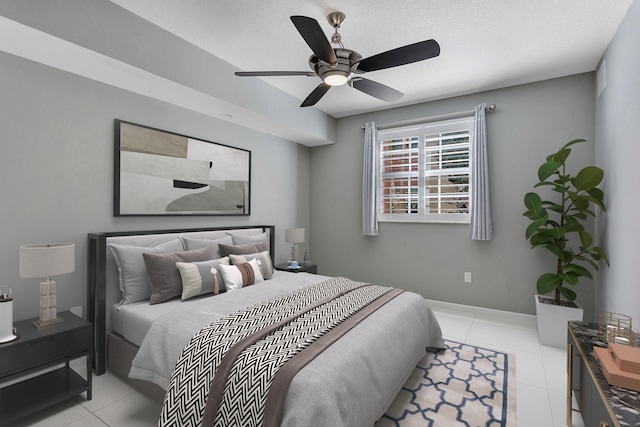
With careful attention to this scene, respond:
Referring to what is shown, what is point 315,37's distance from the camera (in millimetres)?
1770

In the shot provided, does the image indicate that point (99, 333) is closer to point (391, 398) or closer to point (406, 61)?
point (391, 398)

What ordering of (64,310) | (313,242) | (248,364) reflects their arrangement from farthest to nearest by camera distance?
1. (313,242)
2. (64,310)
3. (248,364)

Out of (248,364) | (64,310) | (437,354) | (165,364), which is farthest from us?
(437,354)

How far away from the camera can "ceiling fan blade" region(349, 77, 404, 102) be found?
2.44 m

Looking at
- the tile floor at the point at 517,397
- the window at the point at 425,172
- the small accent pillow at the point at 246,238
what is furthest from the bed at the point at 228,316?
the window at the point at 425,172

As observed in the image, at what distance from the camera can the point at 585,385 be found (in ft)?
5.34

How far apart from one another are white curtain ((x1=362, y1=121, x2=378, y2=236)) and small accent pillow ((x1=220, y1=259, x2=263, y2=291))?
193 centimetres

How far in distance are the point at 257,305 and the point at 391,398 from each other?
1053 millimetres

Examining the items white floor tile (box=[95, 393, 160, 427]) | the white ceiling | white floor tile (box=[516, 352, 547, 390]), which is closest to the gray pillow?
white floor tile (box=[95, 393, 160, 427])

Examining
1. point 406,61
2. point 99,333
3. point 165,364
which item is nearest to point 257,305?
point 165,364

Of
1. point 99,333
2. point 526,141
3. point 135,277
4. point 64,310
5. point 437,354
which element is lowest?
point 437,354

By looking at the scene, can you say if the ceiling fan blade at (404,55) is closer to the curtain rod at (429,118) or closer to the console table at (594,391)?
the console table at (594,391)

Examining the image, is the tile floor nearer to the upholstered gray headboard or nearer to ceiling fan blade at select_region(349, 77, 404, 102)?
the upholstered gray headboard

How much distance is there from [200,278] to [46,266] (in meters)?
1.00
